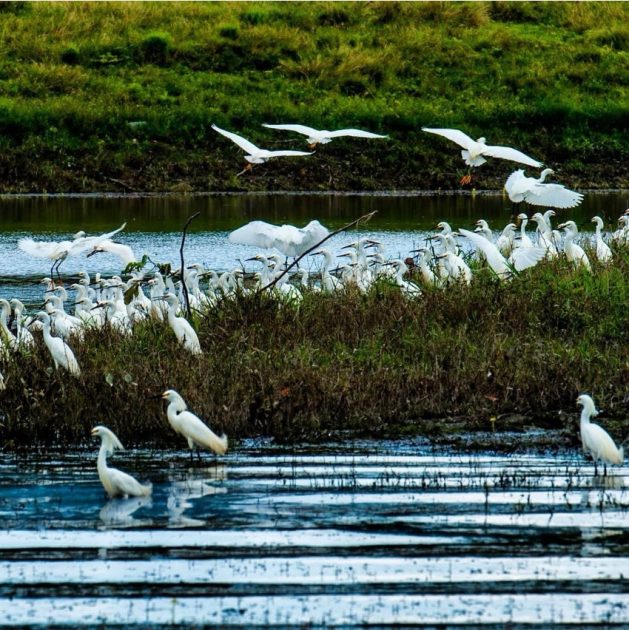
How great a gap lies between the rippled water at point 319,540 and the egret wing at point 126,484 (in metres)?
0.06

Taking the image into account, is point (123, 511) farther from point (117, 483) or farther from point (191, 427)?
point (191, 427)

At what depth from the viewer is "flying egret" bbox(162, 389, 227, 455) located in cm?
817

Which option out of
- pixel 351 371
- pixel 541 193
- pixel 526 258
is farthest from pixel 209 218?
pixel 351 371

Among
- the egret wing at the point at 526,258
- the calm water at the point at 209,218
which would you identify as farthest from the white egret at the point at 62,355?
the calm water at the point at 209,218

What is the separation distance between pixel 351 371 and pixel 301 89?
885 inches

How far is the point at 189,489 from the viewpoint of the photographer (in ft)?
25.4

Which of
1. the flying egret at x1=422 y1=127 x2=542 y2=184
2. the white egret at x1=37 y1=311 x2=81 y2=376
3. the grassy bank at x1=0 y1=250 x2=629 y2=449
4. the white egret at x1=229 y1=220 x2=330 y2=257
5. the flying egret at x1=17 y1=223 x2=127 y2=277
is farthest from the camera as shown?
the flying egret at x1=422 y1=127 x2=542 y2=184

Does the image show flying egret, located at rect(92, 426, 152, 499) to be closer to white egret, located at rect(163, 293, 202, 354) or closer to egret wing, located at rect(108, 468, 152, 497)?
egret wing, located at rect(108, 468, 152, 497)

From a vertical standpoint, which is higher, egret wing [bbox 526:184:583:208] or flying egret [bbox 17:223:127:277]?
egret wing [bbox 526:184:583:208]

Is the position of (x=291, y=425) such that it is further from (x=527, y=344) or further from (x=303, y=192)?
(x=303, y=192)

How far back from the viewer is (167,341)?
10.5 m

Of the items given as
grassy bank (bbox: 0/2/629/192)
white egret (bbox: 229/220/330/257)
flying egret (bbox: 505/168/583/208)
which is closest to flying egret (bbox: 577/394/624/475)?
white egret (bbox: 229/220/330/257)

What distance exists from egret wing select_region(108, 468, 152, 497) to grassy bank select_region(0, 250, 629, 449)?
1.22 m

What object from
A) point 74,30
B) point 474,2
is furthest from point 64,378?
point 474,2
